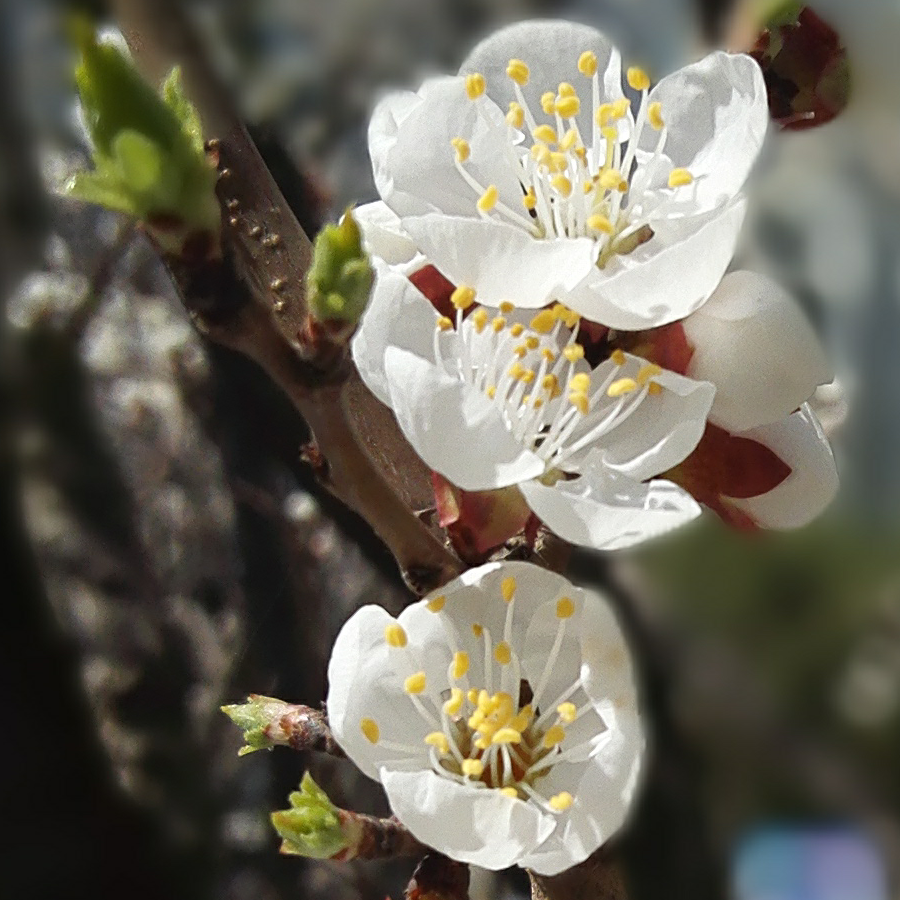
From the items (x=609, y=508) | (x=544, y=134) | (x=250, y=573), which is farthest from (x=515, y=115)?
(x=250, y=573)

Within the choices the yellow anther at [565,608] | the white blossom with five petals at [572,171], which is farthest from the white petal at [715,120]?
the yellow anther at [565,608]

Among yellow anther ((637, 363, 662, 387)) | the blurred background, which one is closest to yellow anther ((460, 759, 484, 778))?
yellow anther ((637, 363, 662, 387))

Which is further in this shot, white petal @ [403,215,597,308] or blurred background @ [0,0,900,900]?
blurred background @ [0,0,900,900]

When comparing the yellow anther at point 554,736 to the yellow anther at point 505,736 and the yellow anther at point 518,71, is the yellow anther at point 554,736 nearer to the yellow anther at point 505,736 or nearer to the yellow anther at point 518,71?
the yellow anther at point 505,736

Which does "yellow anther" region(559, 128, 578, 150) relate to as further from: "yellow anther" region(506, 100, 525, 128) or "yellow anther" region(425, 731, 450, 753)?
"yellow anther" region(425, 731, 450, 753)

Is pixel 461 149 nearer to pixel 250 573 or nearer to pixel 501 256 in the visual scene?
pixel 501 256
